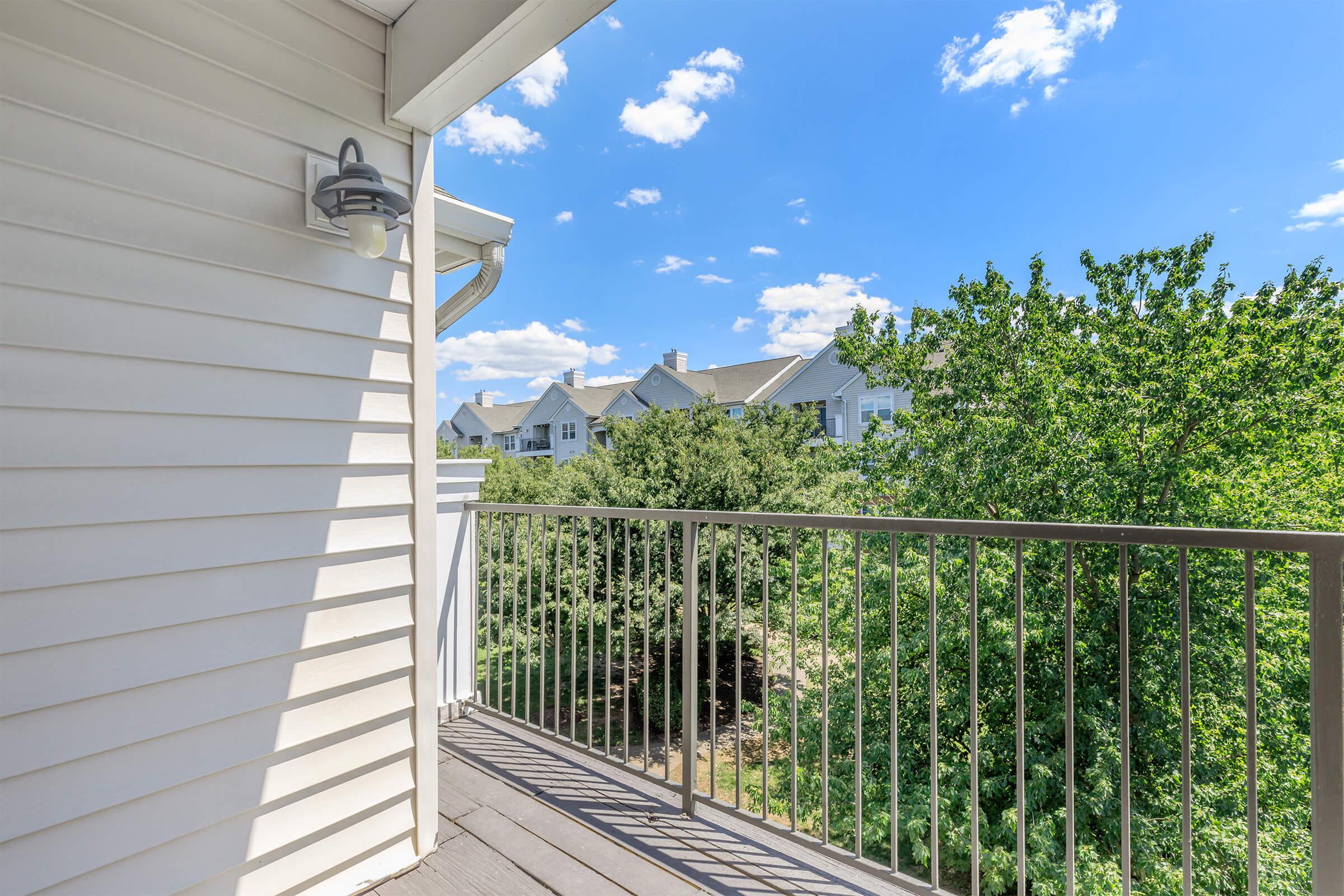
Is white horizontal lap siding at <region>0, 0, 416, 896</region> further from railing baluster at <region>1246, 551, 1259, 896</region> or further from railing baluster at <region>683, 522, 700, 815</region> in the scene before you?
railing baluster at <region>1246, 551, 1259, 896</region>

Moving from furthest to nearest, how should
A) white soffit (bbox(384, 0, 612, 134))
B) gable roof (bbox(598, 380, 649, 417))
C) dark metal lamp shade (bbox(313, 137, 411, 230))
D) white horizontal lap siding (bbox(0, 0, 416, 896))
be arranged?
gable roof (bbox(598, 380, 649, 417)) < dark metal lamp shade (bbox(313, 137, 411, 230)) < white soffit (bbox(384, 0, 612, 134)) < white horizontal lap siding (bbox(0, 0, 416, 896))

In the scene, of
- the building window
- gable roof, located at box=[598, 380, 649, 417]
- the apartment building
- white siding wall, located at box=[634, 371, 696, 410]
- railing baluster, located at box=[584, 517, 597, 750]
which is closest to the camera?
railing baluster, located at box=[584, 517, 597, 750]

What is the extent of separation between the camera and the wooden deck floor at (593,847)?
1.66 m

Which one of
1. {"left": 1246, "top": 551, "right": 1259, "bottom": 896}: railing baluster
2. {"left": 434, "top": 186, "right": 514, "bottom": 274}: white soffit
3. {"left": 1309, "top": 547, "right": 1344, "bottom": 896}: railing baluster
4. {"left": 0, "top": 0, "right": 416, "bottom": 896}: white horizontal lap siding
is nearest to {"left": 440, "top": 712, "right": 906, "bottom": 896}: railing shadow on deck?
{"left": 0, "top": 0, "right": 416, "bottom": 896}: white horizontal lap siding

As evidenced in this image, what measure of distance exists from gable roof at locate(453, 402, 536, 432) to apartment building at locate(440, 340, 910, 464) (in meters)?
0.05

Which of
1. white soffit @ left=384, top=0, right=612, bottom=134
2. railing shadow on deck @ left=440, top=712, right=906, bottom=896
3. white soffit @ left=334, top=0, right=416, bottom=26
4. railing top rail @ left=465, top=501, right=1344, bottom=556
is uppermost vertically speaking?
white soffit @ left=334, top=0, right=416, bottom=26

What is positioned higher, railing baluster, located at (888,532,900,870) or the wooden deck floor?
railing baluster, located at (888,532,900,870)

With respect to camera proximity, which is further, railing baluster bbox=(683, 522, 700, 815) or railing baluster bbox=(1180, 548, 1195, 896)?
railing baluster bbox=(683, 522, 700, 815)

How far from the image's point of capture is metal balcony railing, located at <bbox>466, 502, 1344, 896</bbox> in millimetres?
1302

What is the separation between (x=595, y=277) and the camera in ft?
116

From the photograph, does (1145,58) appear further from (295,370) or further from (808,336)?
(808,336)

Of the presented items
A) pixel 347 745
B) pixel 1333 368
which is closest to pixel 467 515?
pixel 347 745

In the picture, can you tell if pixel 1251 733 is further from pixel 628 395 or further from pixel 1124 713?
pixel 628 395

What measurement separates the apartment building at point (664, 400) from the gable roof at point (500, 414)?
5 centimetres
